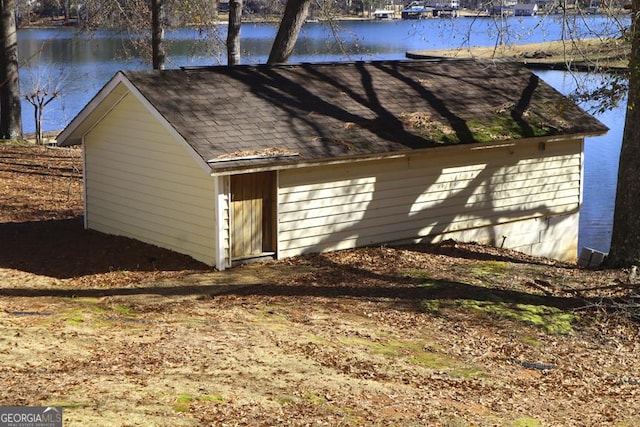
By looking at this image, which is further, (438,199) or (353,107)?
(438,199)

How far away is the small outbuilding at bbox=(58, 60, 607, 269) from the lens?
16.0 meters

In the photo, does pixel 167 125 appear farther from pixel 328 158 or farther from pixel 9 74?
pixel 9 74

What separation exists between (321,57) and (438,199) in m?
29.1

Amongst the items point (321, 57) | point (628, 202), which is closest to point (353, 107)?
point (628, 202)

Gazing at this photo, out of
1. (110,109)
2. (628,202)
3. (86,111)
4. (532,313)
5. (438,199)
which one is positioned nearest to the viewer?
(532,313)

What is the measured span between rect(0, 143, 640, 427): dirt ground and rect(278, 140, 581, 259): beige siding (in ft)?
2.06

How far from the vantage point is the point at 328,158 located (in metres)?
16.3

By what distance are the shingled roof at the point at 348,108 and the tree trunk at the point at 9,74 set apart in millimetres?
10614

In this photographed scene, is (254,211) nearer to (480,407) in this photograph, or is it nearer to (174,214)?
(174,214)

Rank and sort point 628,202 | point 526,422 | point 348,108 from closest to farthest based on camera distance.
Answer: point 526,422 → point 628,202 → point 348,108

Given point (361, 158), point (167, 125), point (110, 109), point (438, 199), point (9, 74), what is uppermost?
point (9, 74)

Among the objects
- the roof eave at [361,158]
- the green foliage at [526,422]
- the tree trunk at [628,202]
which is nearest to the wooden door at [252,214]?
the roof eave at [361,158]

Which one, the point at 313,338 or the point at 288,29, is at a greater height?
the point at 288,29

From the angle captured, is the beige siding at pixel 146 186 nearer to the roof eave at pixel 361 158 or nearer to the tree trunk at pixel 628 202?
the roof eave at pixel 361 158
